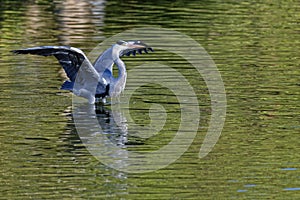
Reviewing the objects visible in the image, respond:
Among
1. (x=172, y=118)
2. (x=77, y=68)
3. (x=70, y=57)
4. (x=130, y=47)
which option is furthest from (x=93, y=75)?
(x=172, y=118)

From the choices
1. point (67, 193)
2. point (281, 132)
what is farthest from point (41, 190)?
point (281, 132)

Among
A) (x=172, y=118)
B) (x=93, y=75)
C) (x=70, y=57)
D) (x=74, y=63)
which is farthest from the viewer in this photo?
(x=93, y=75)

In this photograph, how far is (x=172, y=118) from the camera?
12625 millimetres

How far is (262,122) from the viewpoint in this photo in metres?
12.4

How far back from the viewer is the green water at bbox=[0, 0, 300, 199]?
9695 millimetres

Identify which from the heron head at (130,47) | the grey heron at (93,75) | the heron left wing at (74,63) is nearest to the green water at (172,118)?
the grey heron at (93,75)

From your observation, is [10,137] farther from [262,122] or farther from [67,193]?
[262,122]

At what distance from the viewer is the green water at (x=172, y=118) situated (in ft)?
31.8

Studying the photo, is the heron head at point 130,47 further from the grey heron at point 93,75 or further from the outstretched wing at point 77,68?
the outstretched wing at point 77,68

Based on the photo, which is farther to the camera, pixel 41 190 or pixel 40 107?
pixel 40 107

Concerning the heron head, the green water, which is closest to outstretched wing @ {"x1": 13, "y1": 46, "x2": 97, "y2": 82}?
the green water

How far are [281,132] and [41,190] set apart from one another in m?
3.63

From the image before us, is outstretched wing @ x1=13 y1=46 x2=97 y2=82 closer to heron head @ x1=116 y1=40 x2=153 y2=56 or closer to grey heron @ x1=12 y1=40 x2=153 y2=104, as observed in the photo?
grey heron @ x1=12 y1=40 x2=153 y2=104

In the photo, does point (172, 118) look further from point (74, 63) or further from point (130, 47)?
point (130, 47)
